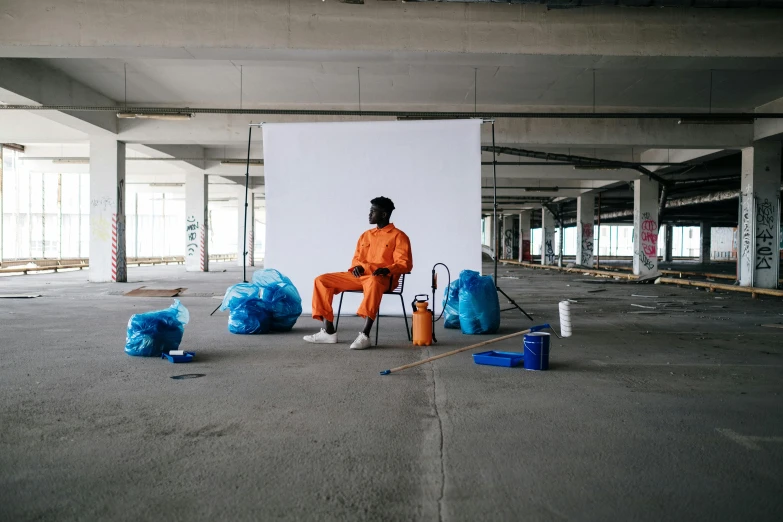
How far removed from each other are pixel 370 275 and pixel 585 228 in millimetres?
22850

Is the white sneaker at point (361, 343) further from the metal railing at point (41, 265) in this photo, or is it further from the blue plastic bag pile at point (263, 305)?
the metal railing at point (41, 265)

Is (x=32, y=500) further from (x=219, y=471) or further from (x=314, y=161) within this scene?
(x=314, y=161)

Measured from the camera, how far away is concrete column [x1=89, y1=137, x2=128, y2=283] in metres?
13.7

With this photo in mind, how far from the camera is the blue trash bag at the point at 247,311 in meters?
5.73

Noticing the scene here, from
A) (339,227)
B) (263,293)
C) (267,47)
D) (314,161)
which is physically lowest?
(263,293)

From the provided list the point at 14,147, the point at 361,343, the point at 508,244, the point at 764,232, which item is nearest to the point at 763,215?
the point at 764,232

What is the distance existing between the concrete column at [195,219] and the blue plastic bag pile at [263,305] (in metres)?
15.4

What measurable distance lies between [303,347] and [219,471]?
9.43 feet

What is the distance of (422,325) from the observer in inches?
197

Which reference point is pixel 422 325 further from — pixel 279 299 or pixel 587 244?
pixel 587 244

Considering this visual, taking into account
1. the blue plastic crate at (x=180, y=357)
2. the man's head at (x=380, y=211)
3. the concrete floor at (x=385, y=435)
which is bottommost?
the concrete floor at (x=385, y=435)

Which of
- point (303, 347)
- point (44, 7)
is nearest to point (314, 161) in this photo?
point (303, 347)

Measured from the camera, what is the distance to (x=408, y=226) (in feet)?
23.3

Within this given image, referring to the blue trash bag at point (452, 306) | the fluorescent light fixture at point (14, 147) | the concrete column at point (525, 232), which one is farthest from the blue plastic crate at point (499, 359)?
the concrete column at point (525, 232)
